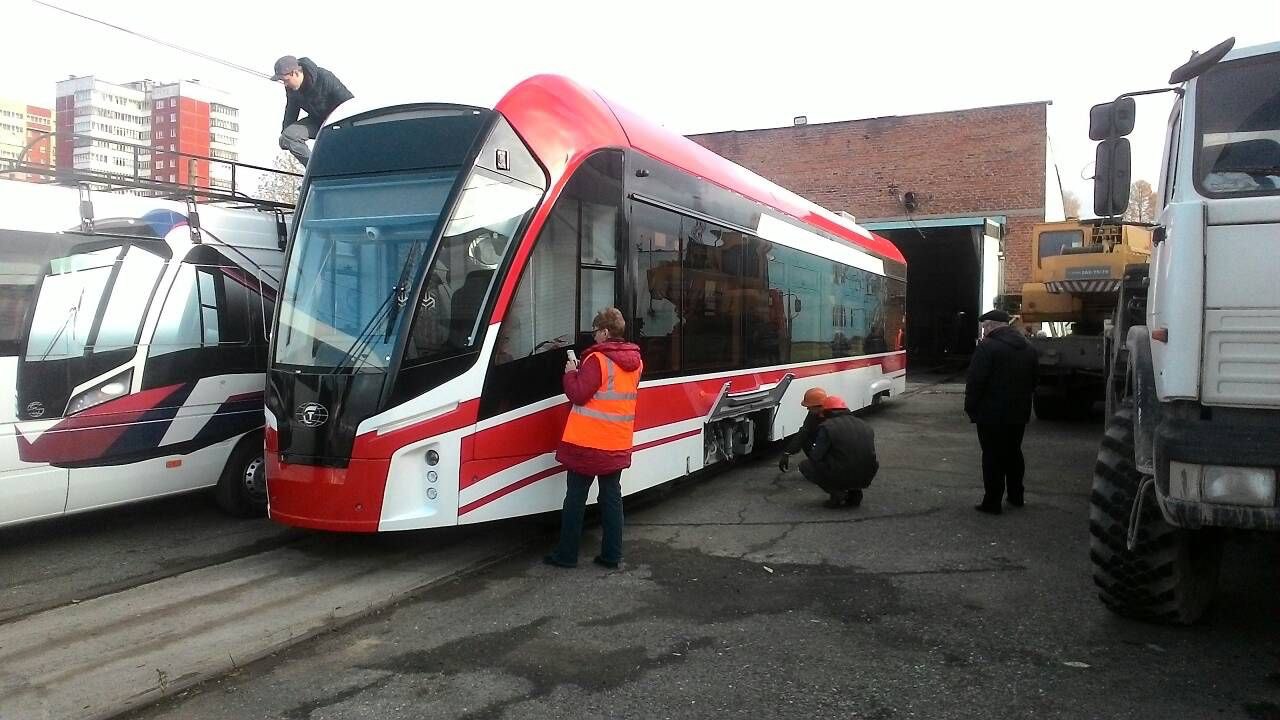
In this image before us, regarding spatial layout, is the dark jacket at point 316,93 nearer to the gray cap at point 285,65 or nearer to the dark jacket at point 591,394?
the gray cap at point 285,65

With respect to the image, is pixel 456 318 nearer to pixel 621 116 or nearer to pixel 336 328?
pixel 336 328

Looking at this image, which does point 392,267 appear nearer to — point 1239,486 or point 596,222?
point 596,222

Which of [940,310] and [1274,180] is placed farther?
[940,310]

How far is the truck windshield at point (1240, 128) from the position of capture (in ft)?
12.9

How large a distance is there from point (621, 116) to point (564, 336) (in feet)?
6.66

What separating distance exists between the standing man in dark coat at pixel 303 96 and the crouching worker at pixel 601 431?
165 inches

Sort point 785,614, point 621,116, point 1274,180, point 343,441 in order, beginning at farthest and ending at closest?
point 621,116, point 343,441, point 785,614, point 1274,180

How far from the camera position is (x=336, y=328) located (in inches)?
229

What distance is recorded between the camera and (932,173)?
91.4ft

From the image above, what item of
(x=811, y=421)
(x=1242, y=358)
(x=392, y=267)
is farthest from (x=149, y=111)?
(x=1242, y=358)

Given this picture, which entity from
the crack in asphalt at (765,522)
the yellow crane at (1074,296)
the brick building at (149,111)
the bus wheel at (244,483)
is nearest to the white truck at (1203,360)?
the crack in asphalt at (765,522)

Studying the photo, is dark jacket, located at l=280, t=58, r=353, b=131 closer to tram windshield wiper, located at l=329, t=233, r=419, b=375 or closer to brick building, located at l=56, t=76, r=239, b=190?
tram windshield wiper, located at l=329, t=233, r=419, b=375

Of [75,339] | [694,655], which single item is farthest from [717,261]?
[75,339]

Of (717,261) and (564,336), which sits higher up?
(717,261)
